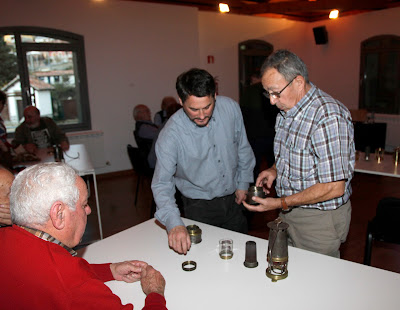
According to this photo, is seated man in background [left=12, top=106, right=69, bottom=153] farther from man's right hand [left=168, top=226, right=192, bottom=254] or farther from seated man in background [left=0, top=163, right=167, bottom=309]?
seated man in background [left=0, top=163, right=167, bottom=309]

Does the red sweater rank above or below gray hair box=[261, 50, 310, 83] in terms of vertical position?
below

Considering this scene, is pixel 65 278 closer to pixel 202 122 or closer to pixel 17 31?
pixel 202 122

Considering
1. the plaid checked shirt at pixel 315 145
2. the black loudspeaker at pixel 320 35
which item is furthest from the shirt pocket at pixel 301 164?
the black loudspeaker at pixel 320 35

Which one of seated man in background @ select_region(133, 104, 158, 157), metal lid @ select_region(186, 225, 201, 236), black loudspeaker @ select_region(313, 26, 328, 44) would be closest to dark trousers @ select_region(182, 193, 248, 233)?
metal lid @ select_region(186, 225, 201, 236)

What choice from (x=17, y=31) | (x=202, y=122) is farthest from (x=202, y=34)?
(x=202, y=122)

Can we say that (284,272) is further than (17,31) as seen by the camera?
No

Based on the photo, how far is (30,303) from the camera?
1.07 m

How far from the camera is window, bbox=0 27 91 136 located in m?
5.83

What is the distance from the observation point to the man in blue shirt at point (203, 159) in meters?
2.03

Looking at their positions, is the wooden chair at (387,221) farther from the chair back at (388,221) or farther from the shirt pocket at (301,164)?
the shirt pocket at (301,164)

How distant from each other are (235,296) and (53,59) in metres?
5.95

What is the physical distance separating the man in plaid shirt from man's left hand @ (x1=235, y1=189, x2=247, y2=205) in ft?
1.45

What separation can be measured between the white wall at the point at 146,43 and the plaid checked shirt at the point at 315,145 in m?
5.30

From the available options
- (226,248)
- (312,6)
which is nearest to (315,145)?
(226,248)
